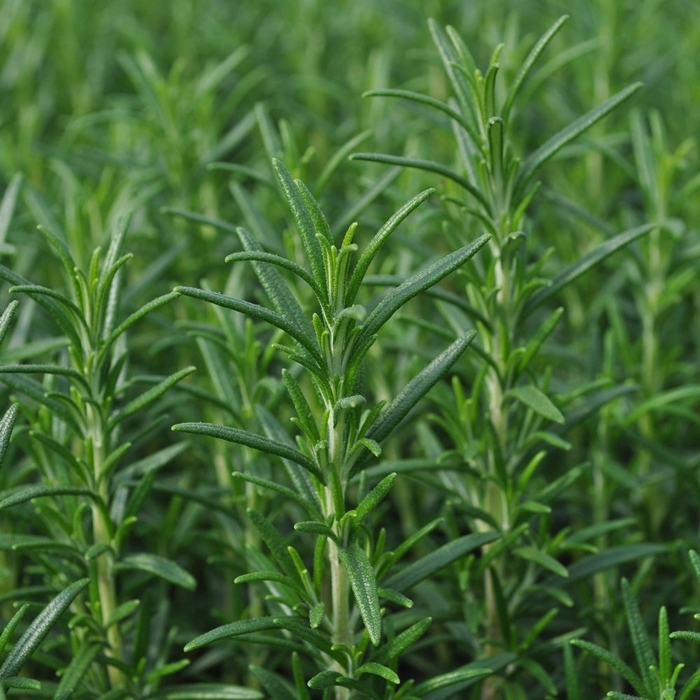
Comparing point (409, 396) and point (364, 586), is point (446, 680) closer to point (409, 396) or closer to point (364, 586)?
point (364, 586)

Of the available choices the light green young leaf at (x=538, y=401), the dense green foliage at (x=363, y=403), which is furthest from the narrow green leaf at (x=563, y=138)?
the light green young leaf at (x=538, y=401)

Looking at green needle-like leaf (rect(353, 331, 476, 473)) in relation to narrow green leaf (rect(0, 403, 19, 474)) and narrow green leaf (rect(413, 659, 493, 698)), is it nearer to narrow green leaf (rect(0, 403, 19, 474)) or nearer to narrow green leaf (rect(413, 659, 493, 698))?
narrow green leaf (rect(413, 659, 493, 698))

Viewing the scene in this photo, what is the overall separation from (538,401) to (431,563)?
326 millimetres

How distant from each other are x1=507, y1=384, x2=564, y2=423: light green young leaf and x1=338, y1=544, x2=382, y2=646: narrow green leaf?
15.6 inches

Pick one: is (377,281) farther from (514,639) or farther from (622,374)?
(622,374)

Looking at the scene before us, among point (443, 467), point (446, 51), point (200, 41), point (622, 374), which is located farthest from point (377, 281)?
point (200, 41)

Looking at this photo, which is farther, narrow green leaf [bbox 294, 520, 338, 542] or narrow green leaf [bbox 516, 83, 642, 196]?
narrow green leaf [bbox 516, 83, 642, 196]

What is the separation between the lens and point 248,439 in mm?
1339

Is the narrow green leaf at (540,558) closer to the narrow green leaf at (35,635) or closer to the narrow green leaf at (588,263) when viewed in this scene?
the narrow green leaf at (588,263)

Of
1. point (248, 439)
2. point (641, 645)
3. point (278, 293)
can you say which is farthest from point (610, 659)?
point (278, 293)

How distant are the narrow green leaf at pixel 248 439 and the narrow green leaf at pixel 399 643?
0.86ft

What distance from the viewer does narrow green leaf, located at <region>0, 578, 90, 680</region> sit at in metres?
1.40

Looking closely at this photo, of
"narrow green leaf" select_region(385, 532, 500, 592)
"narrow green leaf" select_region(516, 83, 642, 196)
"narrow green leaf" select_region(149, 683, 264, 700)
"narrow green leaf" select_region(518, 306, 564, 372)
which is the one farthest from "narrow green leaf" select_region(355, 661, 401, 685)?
"narrow green leaf" select_region(516, 83, 642, 196)

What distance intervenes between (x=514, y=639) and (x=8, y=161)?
189 cm
